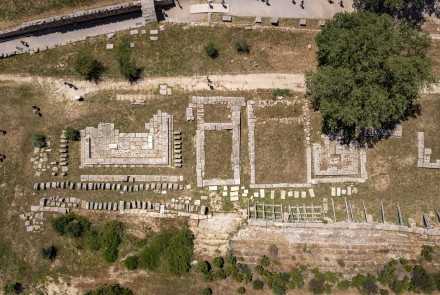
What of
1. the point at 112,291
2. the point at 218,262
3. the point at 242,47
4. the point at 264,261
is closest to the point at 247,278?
the point at 264,261

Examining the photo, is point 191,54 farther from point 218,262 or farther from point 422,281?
point 422,281

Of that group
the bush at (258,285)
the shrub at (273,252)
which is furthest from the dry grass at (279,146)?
the bush at (258,285)

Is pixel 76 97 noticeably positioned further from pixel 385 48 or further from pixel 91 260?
pixel 385 48

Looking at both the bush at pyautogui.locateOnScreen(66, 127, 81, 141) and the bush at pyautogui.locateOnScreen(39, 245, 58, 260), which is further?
the bush at pyautogui.locateOnScreen(66, 127, 81, 141)

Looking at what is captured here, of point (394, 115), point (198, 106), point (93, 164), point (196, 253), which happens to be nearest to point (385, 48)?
point (394, 115)

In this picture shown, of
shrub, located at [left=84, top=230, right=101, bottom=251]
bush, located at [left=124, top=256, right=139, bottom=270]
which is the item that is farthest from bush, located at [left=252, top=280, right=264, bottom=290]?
shrub, located at [left=84, top=230, right=101, bottom=251]

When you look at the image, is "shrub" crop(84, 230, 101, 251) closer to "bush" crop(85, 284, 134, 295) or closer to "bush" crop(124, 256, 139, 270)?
"bush" crop(124, 256, 139, 270)

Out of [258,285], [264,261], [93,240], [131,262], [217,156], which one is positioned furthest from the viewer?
[217,156]
